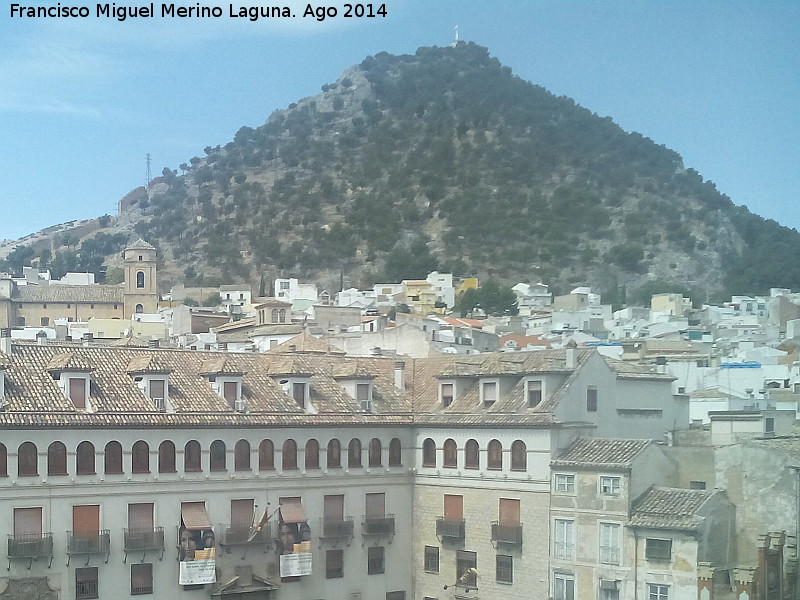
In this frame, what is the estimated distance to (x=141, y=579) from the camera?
82.3 feet

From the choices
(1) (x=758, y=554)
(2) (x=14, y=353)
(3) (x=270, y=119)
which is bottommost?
(1) (x=758, y=554)

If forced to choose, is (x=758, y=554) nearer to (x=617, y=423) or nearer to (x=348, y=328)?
(x=617, y=423)

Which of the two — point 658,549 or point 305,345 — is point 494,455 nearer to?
point 658,549

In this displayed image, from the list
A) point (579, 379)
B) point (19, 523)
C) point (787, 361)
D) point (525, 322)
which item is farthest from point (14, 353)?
point (525, 322)

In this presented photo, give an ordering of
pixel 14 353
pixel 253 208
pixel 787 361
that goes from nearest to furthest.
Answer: pixel 14 353, pixel 787 361, pixel 253 208

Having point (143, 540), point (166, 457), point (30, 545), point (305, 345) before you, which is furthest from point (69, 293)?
point (30, 545)

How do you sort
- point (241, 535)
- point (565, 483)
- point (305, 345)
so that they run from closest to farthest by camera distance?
point (565, 483) → point (241, 535) → point (305, 345)

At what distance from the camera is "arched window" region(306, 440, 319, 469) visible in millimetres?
27812

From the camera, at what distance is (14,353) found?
25328mm

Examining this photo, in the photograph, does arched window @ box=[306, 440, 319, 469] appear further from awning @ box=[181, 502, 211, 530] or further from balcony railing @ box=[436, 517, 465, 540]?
balcony railing @ box=[436, 517, 465, 540]

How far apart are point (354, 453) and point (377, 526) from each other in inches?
74.1

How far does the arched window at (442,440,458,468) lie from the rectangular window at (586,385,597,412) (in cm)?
353

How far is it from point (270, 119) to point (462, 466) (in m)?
67.2

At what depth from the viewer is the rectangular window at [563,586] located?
25.7 meters
